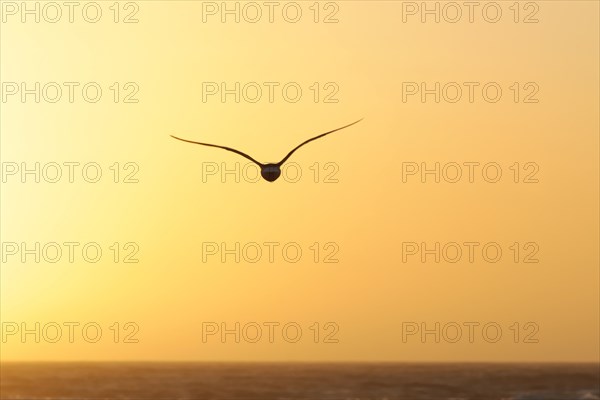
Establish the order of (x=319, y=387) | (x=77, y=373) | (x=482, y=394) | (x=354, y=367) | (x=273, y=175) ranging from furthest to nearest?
1. (x=354, y=367)
2. (x=77, y=373)
3. (x=319, y=387)
4. (x=482, y=394)
5. (x=273, y=175)

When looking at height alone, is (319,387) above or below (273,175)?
below

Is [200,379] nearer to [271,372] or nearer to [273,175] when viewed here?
[271,372]

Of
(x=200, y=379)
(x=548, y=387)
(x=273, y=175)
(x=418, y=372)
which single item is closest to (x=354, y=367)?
(x=418, y=372)

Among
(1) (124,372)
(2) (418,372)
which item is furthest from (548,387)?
(1) (124,372)

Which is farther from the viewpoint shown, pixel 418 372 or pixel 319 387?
pixel 418 372

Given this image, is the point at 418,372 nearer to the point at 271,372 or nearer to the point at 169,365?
the point at 271,372

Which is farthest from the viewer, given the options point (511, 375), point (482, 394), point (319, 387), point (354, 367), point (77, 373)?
point (354, 367)
